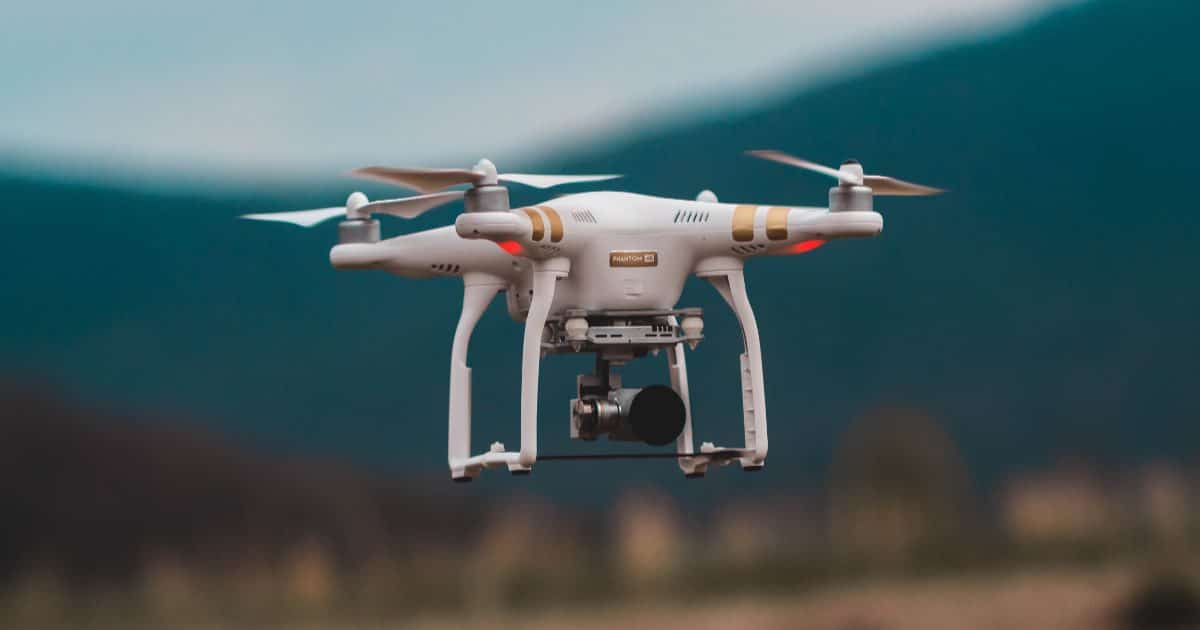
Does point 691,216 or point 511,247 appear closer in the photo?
point 511,247

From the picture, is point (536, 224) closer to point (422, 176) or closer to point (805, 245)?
point (422, 176)

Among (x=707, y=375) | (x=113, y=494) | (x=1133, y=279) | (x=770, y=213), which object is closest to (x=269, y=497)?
(x=113, y=494)

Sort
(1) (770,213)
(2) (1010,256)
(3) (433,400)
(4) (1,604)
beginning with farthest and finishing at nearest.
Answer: (2) (1010,256), (3) (433,400), (4) (1,604), (1) (770,213)

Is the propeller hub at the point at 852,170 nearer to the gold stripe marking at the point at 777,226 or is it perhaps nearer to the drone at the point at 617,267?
the drone at the point at 617,267

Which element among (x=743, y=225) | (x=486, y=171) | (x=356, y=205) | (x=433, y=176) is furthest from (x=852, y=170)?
(x=356, y=205)

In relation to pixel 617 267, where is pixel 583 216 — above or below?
above

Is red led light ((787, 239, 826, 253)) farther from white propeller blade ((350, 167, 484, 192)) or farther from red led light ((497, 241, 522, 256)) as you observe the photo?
white propeller blade ((350, 167, 484, 192))

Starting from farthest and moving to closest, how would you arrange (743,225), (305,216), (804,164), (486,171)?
(305,216) → (743,225) → (804,164) → (486,171)

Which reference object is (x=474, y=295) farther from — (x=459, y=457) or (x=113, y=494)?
(x=113, y=494)
